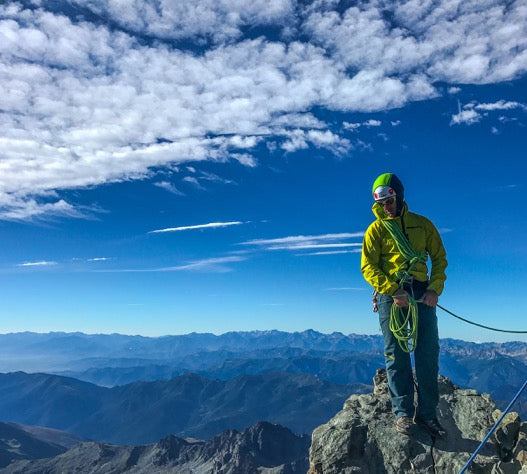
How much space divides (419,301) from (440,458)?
3389mm

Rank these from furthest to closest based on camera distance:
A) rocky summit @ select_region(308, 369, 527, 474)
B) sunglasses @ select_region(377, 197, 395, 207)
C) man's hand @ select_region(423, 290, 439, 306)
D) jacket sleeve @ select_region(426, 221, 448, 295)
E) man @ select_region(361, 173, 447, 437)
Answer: jacket sleeve @ select_region(426, 221, 448, 295) < sunglasses @ select_region(377, 197, 395, 207) < man @ select_region(361, 173, 447, 437) < man's hand @ select_region(423, 290, 439, 306) < rocky summit @ select_region(308, 369, 527, 474)

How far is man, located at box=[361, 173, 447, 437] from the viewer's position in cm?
984

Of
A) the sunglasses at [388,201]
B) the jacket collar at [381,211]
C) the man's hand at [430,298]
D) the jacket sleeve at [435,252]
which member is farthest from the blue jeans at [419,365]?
the sunglasses at [388,201]

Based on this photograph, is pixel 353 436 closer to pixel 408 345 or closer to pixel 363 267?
pixel 408 345

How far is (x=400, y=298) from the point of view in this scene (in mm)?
9711

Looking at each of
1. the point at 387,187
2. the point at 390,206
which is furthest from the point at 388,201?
the point at 387,187

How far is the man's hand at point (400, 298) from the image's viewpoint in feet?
31.8

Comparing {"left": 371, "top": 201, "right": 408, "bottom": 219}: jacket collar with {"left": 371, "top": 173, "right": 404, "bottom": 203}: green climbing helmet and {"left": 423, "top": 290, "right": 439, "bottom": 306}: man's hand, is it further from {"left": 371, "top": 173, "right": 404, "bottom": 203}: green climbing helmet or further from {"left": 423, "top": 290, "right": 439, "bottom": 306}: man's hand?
{"left": 423, "top": 290, "right": 439, "bottom": 306}: man's hand

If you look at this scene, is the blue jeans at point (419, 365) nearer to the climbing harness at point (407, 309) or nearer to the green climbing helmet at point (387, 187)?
the climbing harness at point (407, 309)

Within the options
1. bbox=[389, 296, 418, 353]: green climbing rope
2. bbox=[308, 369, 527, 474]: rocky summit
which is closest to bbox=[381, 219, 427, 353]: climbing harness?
bbox=[389, 296, 418, 353]: green climbing rope

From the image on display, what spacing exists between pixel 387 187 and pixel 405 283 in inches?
85.9

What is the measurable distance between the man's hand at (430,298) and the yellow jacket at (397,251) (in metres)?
0.10

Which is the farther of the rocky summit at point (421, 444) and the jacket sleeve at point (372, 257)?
the jacket sleeve at point (372, 257)

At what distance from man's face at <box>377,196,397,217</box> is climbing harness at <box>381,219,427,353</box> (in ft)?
0.83
